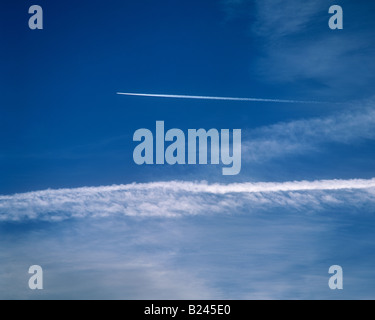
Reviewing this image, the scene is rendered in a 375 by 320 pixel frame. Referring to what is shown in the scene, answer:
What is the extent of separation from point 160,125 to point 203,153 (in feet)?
1.43

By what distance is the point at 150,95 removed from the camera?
5.03 metres

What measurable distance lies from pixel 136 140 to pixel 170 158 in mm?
327
